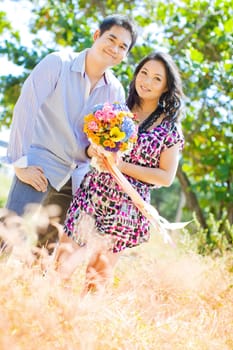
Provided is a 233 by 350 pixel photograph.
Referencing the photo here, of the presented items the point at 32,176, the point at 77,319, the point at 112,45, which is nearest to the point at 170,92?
the point at 112,45

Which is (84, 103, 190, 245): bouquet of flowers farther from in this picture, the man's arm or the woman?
the man's arm

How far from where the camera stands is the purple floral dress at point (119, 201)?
3439 mm

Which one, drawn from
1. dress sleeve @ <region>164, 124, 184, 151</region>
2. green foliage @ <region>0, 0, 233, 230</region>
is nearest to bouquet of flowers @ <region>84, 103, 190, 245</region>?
dress sleeve @ <region>164, 124, 184, 151</region>

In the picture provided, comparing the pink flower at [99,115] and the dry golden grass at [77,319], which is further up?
the pink flower at [99,115]

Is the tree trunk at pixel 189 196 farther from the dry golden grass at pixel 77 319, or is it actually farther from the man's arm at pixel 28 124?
the man's arm at pixel 28 124

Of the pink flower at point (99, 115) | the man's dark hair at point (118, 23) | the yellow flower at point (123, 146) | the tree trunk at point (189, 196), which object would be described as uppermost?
the man's dark hair at point (118, 23)

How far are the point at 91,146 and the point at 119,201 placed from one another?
0.34 metres

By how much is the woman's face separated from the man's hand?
752 mm

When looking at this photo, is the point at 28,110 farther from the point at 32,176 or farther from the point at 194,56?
the point at 194,56

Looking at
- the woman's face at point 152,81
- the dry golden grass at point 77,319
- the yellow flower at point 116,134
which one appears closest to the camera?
the dry golden grass at point 77,319

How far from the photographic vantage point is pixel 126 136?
328cm

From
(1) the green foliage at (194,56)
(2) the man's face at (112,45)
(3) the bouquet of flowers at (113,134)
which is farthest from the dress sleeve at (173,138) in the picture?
(1) the green foliage at (194,56)

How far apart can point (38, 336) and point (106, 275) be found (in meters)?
1.15

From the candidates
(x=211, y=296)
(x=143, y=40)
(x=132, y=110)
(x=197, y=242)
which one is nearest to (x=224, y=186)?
(x=197, y=242)
